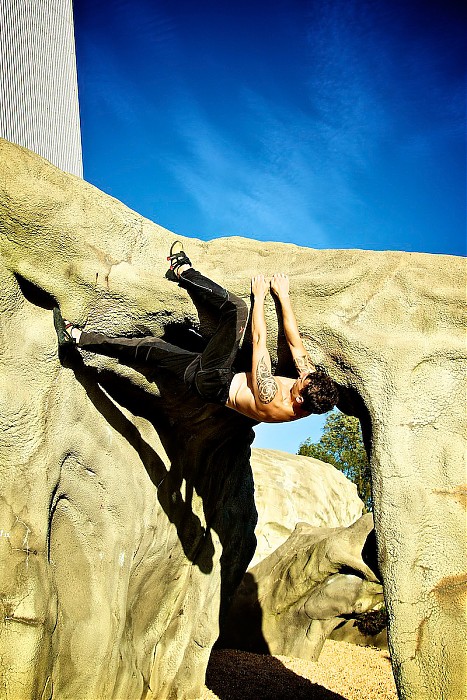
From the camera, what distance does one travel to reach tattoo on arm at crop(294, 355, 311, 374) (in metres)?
5.18

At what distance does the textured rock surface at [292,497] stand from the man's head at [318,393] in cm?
992

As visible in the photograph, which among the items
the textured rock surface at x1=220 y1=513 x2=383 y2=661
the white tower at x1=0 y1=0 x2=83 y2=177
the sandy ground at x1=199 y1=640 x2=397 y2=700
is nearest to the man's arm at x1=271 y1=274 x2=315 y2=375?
the sandy ground at x1=199 y1=640 x2=397 y2=700

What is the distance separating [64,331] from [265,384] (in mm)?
1777

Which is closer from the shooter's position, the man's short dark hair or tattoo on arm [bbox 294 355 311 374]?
the man's short dark hair

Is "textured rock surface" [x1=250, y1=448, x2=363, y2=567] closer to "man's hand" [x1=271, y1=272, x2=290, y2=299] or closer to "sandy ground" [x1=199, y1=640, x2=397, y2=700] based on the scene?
"sandy ground" [x1=199, y1=640, x2=397, y2=700]

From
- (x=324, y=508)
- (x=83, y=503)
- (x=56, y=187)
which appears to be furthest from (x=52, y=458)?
(x=324, y=508)

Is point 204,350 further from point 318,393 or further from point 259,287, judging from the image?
point 318,393

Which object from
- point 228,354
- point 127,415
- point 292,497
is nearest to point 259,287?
point 228,354

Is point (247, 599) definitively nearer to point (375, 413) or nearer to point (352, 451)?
point (375, 413)

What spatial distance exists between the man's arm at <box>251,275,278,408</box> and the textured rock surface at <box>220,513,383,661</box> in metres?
5.19

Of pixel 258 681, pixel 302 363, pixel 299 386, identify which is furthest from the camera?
pixel 258 681

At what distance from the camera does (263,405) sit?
508 centimetres

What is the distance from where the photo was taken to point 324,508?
636 inches

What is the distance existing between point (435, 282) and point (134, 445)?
3.22 m
